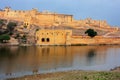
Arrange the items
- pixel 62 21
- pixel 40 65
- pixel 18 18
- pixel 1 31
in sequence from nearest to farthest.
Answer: pixel 40 65 → pixel 1 31 → pixel 18 18 → pixel 62 21

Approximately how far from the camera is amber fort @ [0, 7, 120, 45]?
190 feet

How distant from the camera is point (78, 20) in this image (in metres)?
77.7

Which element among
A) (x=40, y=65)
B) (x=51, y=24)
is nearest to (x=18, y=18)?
(x=51, y=24)

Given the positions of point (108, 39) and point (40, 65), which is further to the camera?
point (108, 39)

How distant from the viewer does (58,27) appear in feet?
234

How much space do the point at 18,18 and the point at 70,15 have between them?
44.7ft

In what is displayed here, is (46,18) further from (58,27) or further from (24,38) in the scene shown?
(24,38)

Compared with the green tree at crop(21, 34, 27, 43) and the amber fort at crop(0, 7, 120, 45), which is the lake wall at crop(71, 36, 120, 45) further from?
the green tree at crop(21, 34, 27, 43)

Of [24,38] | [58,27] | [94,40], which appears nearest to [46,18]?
[58,27]

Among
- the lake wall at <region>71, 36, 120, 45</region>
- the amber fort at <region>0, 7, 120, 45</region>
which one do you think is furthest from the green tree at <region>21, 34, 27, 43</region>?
the lake wall at <region>71, 36, 120, 45</region>

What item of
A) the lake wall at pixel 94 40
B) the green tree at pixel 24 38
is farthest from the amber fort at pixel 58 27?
the green tree at pixel 24 38

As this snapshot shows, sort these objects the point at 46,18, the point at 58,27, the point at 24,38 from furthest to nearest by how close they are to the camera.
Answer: the point at 46,18
the point at 58,27
the point at 24,38

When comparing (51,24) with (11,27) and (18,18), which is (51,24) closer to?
(18,18)

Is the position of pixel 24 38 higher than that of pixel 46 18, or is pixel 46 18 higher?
pixel 46 18
